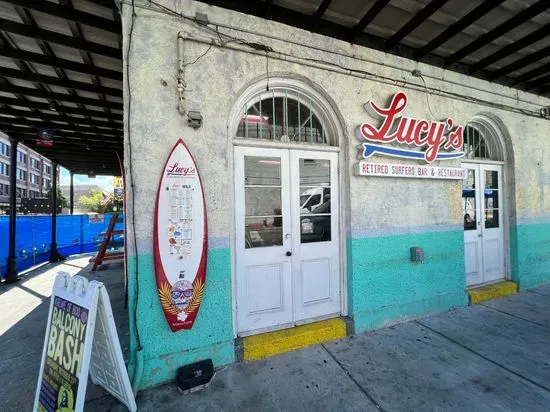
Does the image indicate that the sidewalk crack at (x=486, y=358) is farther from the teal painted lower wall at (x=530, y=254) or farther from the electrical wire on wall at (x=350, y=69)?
the electrical wire on wall at (x=350, y=69)

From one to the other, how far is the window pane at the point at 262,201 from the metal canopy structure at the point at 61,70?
95.2 inches

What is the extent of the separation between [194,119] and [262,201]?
3.90 ft

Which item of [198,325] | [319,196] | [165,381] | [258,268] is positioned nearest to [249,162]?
[319,196]

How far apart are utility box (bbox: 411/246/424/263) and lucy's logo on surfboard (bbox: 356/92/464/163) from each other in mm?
1308

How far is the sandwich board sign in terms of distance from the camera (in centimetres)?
191

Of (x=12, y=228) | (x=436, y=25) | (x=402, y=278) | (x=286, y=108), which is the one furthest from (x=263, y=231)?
(x=12, y=228)

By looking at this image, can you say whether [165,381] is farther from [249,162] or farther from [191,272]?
[249,162]

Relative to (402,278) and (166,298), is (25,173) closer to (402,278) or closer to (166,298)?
(166,298)

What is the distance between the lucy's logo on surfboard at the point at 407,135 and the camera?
355 cm

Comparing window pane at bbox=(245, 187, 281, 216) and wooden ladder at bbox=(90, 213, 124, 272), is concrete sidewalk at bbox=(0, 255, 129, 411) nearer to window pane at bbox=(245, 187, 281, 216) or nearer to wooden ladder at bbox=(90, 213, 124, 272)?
wooden ladder at bbox=(90, 213, 124, 272)

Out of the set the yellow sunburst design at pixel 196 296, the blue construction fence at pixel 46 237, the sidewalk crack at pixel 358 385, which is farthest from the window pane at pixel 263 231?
the blue construction fence at pixel 46 237

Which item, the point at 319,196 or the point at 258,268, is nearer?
the point at 258,268

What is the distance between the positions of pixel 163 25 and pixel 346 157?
2511mm

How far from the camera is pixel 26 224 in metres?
7.38
